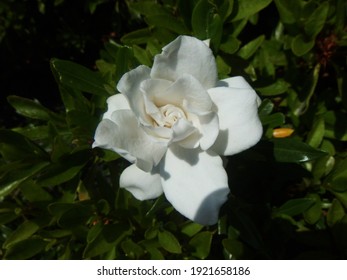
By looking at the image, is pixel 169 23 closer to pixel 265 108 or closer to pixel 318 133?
pixel 265 108

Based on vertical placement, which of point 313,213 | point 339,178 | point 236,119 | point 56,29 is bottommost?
point 313,213

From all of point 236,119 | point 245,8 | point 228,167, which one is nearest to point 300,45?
point 245,8

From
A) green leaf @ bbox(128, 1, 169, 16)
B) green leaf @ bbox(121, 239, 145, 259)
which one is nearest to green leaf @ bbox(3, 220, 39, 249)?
green leaf @ bbox(121, 239, 145, 259)

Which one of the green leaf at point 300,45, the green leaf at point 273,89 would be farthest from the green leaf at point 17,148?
the green leaf at point 300,45

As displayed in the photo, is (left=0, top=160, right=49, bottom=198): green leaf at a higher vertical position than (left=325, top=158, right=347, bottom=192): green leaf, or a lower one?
higher

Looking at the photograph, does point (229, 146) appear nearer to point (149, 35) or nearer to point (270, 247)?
point (270, 247)

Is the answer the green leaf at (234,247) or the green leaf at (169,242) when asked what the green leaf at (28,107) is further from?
the green leaf at (234,247)

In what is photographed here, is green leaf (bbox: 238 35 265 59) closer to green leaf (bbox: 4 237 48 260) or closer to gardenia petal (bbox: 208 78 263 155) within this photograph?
gardenia petal (bbox: 208 78 263 155)
